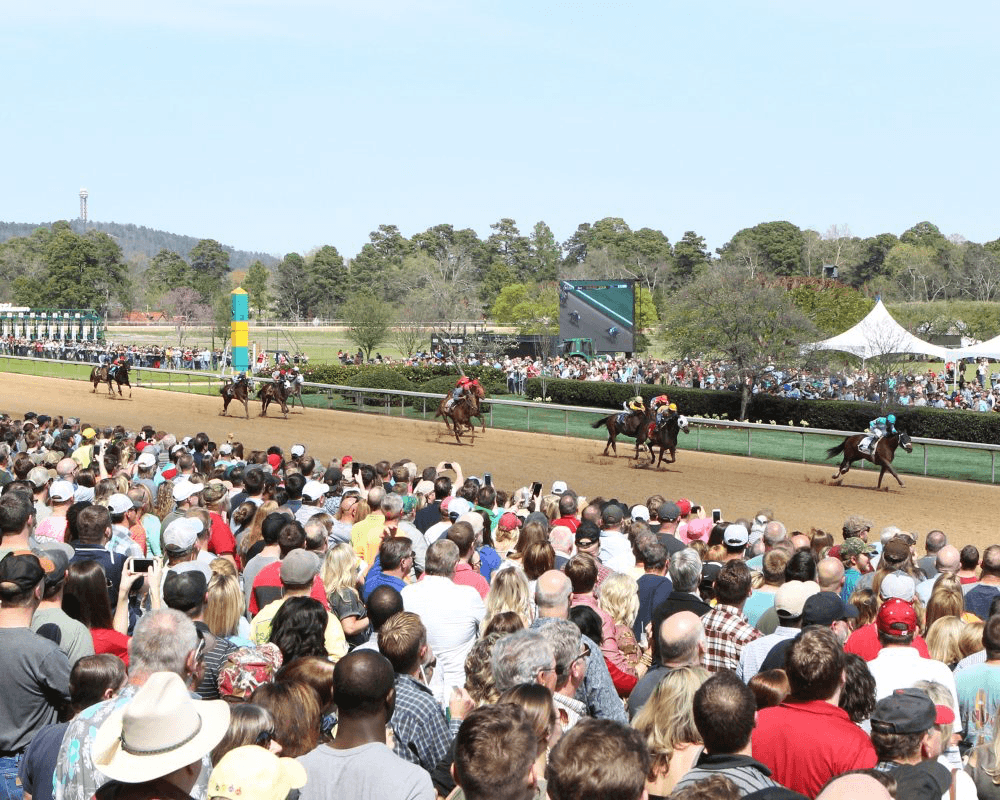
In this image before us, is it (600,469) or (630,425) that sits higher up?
(630,425)

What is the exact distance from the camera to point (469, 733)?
2.62 metres

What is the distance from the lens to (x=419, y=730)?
3.53m

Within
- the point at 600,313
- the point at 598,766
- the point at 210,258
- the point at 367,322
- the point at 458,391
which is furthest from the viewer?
the point at 210,258

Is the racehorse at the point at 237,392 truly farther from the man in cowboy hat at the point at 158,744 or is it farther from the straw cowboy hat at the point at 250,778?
the straw cowboy hat at the point at 250,778

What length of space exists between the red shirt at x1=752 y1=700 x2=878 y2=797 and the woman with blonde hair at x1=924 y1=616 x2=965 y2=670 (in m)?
1.56

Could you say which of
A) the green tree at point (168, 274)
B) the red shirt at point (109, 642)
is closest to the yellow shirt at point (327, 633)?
the red shirt at point (109, 642)

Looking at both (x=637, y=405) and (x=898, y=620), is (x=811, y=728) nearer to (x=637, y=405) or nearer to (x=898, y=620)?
(x=898, y=620)

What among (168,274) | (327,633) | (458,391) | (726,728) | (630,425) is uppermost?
(168,274)

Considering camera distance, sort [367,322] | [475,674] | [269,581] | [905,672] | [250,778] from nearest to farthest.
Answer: [250,778]
[475,674]
[905,672]
[269,581]
[367,322]

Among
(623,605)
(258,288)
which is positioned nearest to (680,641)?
(623,605)

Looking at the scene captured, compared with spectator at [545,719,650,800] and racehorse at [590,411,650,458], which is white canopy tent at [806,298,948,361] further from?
spectator at [545,719,650,800]

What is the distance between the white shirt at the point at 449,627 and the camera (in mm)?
4570

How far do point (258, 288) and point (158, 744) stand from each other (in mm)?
102795

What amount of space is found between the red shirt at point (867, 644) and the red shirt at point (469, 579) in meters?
1.82
